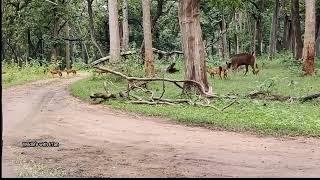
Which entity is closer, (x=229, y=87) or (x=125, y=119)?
(x=125, y=119)

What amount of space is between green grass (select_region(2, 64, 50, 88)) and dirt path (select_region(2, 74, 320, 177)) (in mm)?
13556

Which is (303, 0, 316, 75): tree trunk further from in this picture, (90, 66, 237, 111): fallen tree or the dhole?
(90, 66, 237, 111): fallen tree

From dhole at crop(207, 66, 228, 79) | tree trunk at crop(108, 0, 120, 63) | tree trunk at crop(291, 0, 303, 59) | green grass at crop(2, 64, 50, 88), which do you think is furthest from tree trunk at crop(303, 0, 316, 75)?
green grass at crop(2, 64, 50, 88)

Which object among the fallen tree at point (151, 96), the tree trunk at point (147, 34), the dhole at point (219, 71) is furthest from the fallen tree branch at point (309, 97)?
the dhole at point (219, 71)

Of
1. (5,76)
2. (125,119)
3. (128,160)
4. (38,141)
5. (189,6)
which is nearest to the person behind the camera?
(128,160)

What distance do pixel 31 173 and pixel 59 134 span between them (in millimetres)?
4113

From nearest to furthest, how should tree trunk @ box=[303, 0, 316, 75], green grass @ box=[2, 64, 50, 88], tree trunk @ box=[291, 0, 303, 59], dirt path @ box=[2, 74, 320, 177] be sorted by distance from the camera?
dirt path @ box=[2, 74, 320, 177], tree trunk @ box=[303, 0, 316, 75], green grass @ box=[2, 64, 50, 88], tree trunk @ box=[291, 0, 303, 59]

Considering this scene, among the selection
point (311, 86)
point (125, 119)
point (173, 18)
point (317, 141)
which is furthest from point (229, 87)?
point (173, 18)

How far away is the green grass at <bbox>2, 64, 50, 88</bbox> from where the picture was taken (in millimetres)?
27888

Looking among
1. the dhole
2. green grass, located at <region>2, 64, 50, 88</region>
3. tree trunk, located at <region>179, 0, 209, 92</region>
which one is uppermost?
tree trunk, located at <region>179, 0, 209, 92</region>

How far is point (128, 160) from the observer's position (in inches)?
345

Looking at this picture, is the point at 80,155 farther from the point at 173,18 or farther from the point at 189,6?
the point at 173,18

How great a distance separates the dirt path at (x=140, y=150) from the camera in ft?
26.2

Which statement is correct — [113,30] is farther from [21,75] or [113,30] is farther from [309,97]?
[309,97]
